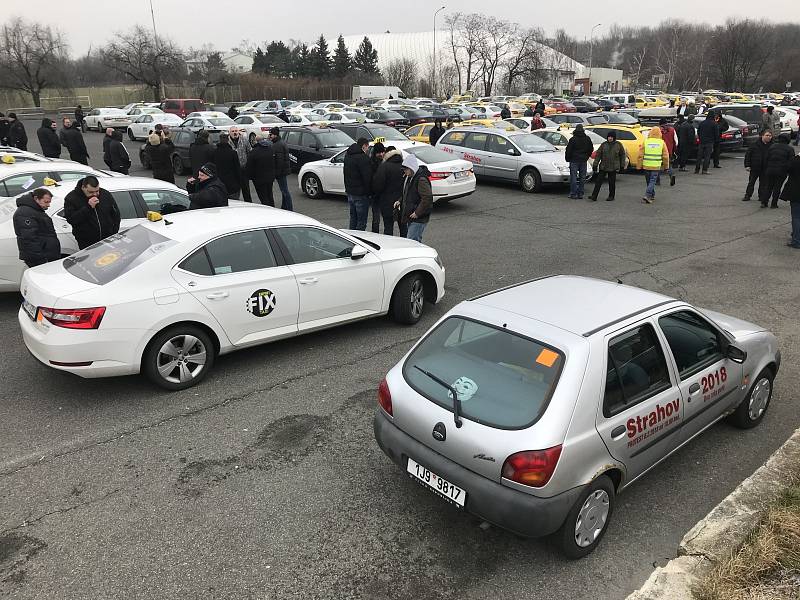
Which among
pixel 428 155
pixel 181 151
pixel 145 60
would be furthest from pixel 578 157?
pixel 145 60

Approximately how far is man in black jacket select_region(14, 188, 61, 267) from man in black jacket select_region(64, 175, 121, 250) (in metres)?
0.37

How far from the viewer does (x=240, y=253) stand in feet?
19.1

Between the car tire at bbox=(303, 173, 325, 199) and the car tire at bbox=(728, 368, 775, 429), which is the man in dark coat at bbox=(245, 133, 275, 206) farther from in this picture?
the car tire at bbox=(728, 368, 775, 429)

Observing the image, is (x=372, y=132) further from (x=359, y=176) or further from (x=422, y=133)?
(x=359, y=176)

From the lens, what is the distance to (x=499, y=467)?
327 cm

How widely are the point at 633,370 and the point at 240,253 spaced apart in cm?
379

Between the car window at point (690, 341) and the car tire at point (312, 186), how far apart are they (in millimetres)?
12171

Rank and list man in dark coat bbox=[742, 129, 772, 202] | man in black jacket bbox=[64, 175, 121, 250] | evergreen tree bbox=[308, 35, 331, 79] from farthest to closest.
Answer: evergreen tree bbox=[308, 35, 331, 79] < man in dark coat bbox=[742, 129, 772, 202] < man in black jacket bbox=[64, 175, 121, 250]

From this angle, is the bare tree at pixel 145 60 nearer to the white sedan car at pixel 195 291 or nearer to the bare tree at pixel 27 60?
the bare tree at pixel 27 60

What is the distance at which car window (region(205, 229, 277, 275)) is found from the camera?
5.67 metres

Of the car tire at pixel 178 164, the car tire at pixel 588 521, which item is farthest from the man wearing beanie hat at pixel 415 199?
the car tire at pixel 178 164

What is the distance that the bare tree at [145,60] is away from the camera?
5955cm

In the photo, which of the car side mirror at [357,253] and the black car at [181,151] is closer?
the car side mirror at [357,253]

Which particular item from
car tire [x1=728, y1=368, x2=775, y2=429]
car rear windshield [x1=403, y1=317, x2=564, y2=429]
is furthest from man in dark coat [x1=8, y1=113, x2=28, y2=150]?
car tire [x1=728, y1=368, x2=775, y2=429]
